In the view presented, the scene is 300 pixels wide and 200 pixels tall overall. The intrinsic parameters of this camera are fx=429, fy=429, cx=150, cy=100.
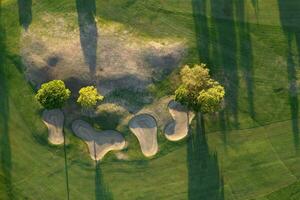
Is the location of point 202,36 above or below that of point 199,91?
above

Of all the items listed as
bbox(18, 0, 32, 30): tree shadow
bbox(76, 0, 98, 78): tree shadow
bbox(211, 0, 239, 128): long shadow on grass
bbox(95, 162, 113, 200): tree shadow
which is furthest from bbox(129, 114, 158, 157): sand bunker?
bbox(18, 0, 32, 30): tree shadow

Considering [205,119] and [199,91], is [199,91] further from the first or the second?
[205,119]

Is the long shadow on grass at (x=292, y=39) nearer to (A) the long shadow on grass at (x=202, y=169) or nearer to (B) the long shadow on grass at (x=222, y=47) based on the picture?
(B) the long shadow on grass at (x=222, y=47)

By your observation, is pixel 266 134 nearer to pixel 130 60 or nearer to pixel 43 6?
pixel 130 60

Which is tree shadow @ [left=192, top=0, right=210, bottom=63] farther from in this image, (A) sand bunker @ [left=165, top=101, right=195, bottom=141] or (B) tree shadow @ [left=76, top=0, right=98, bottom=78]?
(B) tree shadow @ [left=76, top=0, right=98, bottom=78]

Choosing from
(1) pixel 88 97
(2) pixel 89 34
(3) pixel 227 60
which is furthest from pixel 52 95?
(3) pixel 227 60

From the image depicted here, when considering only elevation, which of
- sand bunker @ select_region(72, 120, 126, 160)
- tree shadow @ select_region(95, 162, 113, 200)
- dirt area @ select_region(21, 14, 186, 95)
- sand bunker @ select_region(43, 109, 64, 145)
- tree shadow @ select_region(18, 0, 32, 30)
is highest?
→ tree shadow @ select_region(18, 0, 32, 30)

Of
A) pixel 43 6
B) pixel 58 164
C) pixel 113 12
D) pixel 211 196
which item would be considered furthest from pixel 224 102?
pixel 43 6
